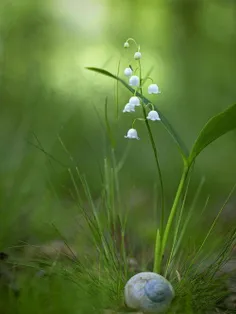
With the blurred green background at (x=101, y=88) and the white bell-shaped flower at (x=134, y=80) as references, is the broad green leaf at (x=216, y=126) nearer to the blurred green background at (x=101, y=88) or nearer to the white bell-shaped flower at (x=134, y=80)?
the white bell-shaped flower at (x=134, y=80)

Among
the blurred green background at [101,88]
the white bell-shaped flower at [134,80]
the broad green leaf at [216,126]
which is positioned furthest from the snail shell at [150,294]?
the blurred green background at [101,88]

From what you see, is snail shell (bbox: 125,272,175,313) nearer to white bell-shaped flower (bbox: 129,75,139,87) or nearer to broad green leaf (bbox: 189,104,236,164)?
broad green leaf (bbox: 189,104,236,164)

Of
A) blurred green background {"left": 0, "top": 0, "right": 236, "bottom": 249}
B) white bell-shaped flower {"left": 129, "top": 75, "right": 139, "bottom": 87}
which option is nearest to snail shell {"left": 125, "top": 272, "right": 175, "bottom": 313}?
white bell-shaped flower {"left": 129, "top": 75, "right": 139, "bottom": 87}

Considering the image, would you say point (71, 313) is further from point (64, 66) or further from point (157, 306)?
point (64, 66)

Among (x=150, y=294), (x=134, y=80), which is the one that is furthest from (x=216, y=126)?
(x=150, y=294)

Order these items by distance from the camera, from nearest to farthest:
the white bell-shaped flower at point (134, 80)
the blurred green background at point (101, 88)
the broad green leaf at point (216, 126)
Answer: the broad green leaf at point (216, 126) < the white bell-shaped flower at point (134, 80) < the blurred green background at point (101, 88)

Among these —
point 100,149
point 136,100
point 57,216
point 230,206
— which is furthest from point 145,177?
point 136,100

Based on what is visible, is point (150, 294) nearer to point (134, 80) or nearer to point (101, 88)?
point (134, 80)
